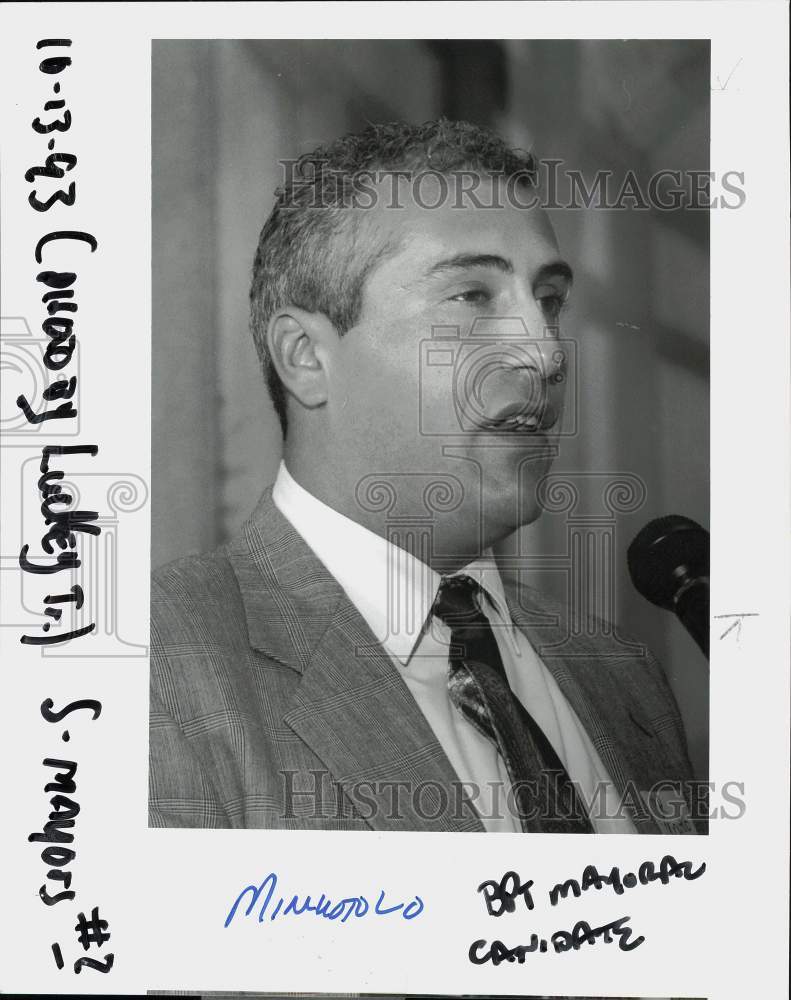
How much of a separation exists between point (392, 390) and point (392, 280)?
0.17 metres

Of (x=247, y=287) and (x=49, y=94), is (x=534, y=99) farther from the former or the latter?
(x=49, y=94)

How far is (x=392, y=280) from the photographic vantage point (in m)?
1.54

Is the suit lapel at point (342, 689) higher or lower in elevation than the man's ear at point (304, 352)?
lower

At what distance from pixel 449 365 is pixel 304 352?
0.73 ft

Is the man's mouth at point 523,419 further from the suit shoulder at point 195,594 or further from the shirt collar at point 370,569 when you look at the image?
the suit shoulder at point 195,594

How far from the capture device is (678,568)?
1595 mm

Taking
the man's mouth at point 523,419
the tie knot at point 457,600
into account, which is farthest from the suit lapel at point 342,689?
the man's mouth at point 523,419

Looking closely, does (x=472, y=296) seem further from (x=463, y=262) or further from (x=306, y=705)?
(x=306, y=705)

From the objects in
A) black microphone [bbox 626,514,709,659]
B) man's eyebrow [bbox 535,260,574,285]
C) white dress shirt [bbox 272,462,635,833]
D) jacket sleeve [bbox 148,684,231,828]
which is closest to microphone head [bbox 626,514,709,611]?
black microphone [bbox 626,514,709,659]

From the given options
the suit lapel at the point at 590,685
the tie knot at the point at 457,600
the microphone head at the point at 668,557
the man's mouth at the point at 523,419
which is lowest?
the suit lapel at the point at 590,685

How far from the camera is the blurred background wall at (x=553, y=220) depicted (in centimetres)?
157

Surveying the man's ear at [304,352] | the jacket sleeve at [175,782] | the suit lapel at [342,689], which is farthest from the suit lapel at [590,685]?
the jacket sleeve at [175,782]

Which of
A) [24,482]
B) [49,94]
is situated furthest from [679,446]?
[49,94]

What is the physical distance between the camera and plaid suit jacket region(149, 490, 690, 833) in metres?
1.51
